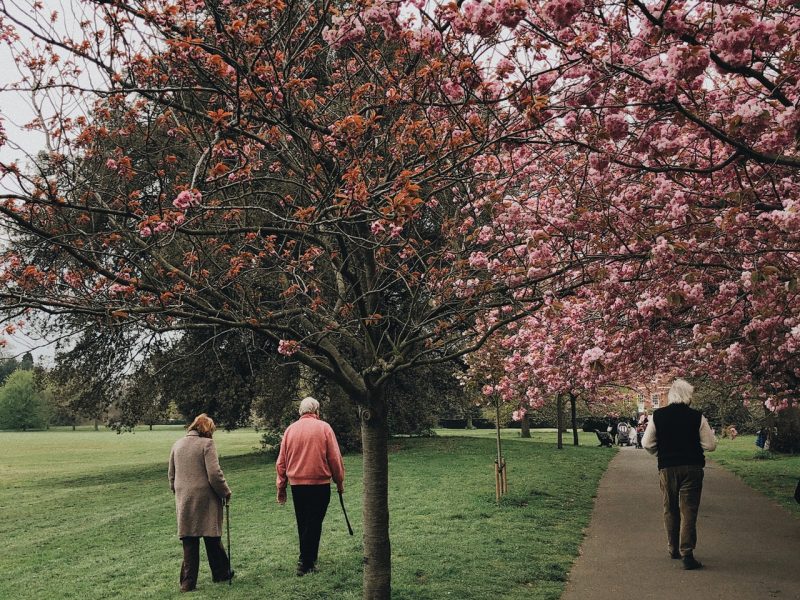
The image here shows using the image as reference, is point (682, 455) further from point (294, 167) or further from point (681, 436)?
point (294, 167)

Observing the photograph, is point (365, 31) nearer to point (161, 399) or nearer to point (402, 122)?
point (402, 122)

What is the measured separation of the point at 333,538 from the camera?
9781 mm

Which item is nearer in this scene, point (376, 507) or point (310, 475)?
point (376, 507)

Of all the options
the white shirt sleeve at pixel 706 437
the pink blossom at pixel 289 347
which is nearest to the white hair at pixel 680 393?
the white shirt sleeve at pixel 706 437

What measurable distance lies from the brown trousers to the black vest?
0.08 m

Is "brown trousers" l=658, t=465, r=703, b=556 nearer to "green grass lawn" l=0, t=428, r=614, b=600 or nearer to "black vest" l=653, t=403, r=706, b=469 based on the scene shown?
"black vest" l=653, t=403, r=706, b=469

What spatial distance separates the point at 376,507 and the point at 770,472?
1612cm

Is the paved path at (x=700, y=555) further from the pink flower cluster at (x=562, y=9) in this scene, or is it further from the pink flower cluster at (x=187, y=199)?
the pink flower cluster at (x=562, y=9)

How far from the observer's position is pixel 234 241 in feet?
26.6

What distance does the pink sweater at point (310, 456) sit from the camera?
7.66 meters

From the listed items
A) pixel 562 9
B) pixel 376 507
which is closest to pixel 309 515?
pixel 376 507

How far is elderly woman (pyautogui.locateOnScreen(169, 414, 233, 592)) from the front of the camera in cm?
729

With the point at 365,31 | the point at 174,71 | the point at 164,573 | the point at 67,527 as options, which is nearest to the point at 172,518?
the point at 67,527

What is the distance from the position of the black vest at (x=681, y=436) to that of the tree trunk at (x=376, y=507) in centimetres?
319
